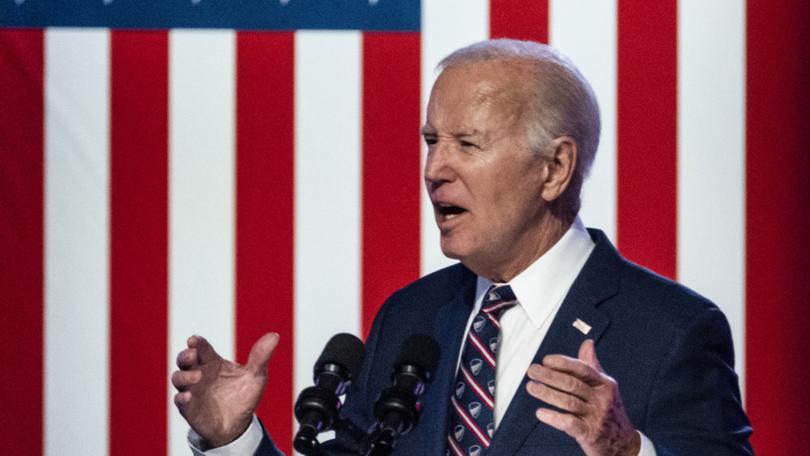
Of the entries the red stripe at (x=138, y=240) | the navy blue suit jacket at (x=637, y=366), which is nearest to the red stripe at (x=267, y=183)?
the red stripe at (x=138, y=240)

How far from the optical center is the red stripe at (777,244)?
221 centimetres

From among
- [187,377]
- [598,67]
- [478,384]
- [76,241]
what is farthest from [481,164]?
[76,241]

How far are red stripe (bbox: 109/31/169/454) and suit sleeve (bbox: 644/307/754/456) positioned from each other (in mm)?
1101

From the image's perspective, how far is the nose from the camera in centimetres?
170

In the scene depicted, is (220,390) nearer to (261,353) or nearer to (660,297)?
(261,353)

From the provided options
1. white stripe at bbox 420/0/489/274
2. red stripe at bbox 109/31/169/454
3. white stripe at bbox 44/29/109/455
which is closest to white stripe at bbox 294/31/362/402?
white stripe at bbox 420/0/489/274

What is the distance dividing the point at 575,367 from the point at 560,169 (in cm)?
58

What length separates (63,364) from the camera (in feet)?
7.41

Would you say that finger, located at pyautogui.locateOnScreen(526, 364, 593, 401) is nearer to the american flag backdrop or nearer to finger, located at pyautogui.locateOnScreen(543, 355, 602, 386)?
finger, located at pyautogui.locateOnScreen(543, 355, 602, 386)

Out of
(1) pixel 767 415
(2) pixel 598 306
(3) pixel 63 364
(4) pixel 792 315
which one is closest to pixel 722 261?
(4) pixel 792 315

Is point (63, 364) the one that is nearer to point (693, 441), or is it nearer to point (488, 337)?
point (488, 337)

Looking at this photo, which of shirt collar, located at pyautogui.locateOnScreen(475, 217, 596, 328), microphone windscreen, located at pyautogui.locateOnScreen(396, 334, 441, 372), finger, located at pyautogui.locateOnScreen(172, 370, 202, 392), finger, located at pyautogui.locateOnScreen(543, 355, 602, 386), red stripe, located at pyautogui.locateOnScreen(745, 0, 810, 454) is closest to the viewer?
finger, located at pyautogui.locateOnScreen(543, 355, 602, 386)

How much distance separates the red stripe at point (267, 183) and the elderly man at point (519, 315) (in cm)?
45

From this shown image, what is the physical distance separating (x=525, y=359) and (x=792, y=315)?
0.79m
